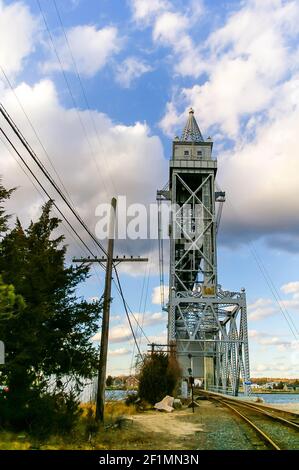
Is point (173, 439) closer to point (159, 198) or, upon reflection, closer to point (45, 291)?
point (45, 291)

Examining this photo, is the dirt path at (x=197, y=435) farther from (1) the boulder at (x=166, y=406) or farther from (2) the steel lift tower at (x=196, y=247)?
(2) the steel lift tower at (x=196, y=247)

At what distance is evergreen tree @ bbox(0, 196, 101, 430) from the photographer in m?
13.9

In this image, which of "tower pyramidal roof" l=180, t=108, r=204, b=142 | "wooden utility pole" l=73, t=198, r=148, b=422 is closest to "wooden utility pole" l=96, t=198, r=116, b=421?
"wooden utility pole" l=73, t=198, r=148, b=422

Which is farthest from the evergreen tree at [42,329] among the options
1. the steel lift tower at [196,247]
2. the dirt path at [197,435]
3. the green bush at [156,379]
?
the steel lift tower at [196,247]

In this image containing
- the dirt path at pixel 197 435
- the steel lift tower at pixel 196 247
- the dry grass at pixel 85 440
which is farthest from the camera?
the steel lift tower at pixel 196 247

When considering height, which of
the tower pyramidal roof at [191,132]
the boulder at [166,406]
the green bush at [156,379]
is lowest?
the boulder at [166,406]

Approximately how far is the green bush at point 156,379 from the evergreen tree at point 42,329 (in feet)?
42.0

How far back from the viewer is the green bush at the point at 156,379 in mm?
29984

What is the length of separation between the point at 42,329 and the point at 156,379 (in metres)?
16.0

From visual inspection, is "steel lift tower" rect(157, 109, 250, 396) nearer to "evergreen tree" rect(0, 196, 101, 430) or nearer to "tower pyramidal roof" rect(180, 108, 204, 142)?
"tower pyramidal roof" rect(180, 108, 204, 142)

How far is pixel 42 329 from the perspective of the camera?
16.3 m

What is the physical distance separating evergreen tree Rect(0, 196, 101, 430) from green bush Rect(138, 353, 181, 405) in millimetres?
12817

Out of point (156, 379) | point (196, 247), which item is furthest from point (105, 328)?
point (196, 247)

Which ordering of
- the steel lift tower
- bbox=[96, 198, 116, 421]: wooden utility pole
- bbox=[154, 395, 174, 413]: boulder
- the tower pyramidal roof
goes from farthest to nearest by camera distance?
the tower pyramidal roof < the steel lift tower < bbox=[154, 395, 174, 413]: boulder < bbox=[96, 198, 116, 421]: wooden utility pole
